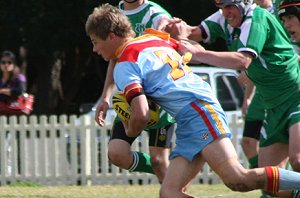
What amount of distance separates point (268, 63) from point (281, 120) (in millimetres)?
523

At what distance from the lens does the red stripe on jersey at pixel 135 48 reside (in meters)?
6.29

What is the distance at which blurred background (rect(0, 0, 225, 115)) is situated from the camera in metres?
18.1

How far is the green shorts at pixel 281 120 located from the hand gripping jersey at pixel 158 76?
112 centimetres

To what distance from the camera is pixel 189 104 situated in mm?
6387

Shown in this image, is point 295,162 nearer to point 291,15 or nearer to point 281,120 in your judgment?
point 281,120

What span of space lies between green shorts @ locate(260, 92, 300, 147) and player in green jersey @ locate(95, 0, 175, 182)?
2.82ft

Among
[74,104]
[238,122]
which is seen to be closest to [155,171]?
[238,122]

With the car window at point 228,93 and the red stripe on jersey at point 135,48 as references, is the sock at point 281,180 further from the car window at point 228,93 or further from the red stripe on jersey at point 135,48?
the car window at point 228,93

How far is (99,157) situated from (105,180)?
347 mm

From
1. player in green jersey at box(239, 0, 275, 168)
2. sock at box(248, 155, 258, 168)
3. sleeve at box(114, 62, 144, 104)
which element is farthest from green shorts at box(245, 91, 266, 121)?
sleeve at box(114, 62, 144, 104)

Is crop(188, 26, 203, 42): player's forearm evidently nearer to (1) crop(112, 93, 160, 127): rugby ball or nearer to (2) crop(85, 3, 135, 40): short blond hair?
(1) crop(112, 93, 160, 127): rugby ball

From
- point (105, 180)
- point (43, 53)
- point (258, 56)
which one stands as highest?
point (43, 53)

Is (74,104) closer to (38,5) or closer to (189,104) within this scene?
→ (38,5)

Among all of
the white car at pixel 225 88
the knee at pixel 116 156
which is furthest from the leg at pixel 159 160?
the white car at pixel 225 88
